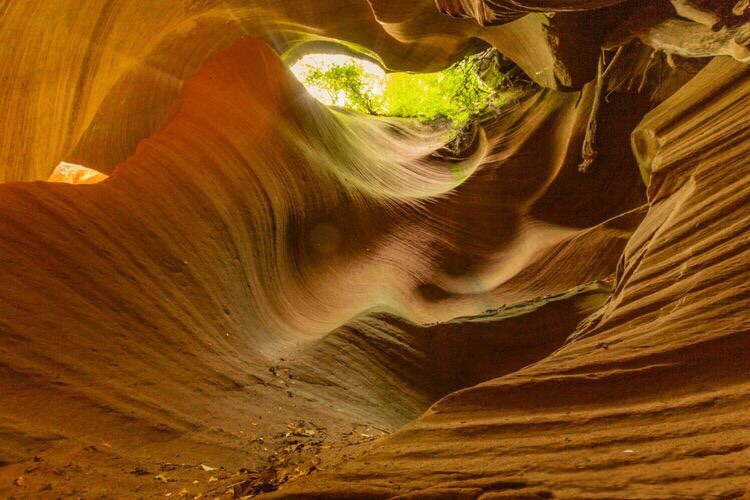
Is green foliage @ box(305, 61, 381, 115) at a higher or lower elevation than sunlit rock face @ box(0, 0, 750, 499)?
higher

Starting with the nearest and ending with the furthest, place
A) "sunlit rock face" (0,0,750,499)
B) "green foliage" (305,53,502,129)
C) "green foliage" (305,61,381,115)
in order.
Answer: "sunlit rock face" (0,0,750,499)
"green foliage" (305,53,502,129)
"green foliage" (305,61,381,115)

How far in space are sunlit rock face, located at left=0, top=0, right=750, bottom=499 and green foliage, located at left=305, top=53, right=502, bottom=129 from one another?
2.25m

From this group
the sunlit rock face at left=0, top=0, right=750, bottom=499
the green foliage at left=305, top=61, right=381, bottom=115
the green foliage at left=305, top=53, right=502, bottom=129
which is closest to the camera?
the sunlit rock face at left=0, top=0, right=750, bottom=499

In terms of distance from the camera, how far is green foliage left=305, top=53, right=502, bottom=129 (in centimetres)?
1145

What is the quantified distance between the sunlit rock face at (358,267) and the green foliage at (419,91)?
2.25m

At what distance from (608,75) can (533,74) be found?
3.84 feet

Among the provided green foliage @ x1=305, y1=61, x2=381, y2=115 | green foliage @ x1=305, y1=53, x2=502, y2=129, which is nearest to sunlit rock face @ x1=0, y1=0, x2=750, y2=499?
green foliage @ x1=305, y1=53, x2=502, y2=129

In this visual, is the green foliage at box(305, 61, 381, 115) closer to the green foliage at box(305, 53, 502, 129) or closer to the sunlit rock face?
the green foliage at box(305, 53, 502, 129)

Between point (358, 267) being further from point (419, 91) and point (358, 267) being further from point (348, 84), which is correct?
point (419, 91)

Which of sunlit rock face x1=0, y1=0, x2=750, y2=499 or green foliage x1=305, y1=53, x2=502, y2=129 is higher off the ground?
green foliage x1=305, y1=53, x2=502, y2=129

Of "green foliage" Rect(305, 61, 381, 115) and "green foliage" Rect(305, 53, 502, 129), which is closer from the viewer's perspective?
"green foliage" Rect(305, 53, 502, 129)

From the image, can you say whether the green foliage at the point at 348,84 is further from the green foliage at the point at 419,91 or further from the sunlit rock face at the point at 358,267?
the sunlit rock face at the point at 358,267

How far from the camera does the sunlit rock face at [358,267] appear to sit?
6.14 ft

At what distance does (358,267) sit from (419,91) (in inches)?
400
